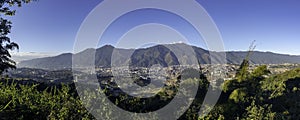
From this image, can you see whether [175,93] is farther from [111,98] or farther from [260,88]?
[260,88]

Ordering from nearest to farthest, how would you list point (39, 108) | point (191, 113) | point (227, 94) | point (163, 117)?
point (163, 117)
point (191, 113)
point (39, 108)
point (227, 94)

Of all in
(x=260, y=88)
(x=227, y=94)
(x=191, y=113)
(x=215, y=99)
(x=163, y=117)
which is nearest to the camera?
(x=163, y=117)

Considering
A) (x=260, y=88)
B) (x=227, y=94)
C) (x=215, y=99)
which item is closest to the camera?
(x=215, y=99)

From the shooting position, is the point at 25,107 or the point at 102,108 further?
the point at 25,107

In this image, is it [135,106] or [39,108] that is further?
[39,108]

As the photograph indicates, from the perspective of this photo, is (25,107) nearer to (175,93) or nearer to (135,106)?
(135,106)

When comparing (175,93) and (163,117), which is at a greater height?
(175,93)

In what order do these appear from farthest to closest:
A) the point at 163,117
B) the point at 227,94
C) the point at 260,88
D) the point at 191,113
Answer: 1. the point at 260,88
2. the point at 227,94
3. the point at 191,113
4. the point at 163,117

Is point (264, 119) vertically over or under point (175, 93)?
under

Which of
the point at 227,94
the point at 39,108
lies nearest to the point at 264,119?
the point at 227,94

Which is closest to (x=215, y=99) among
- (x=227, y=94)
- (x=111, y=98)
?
(x=227, y=94)
